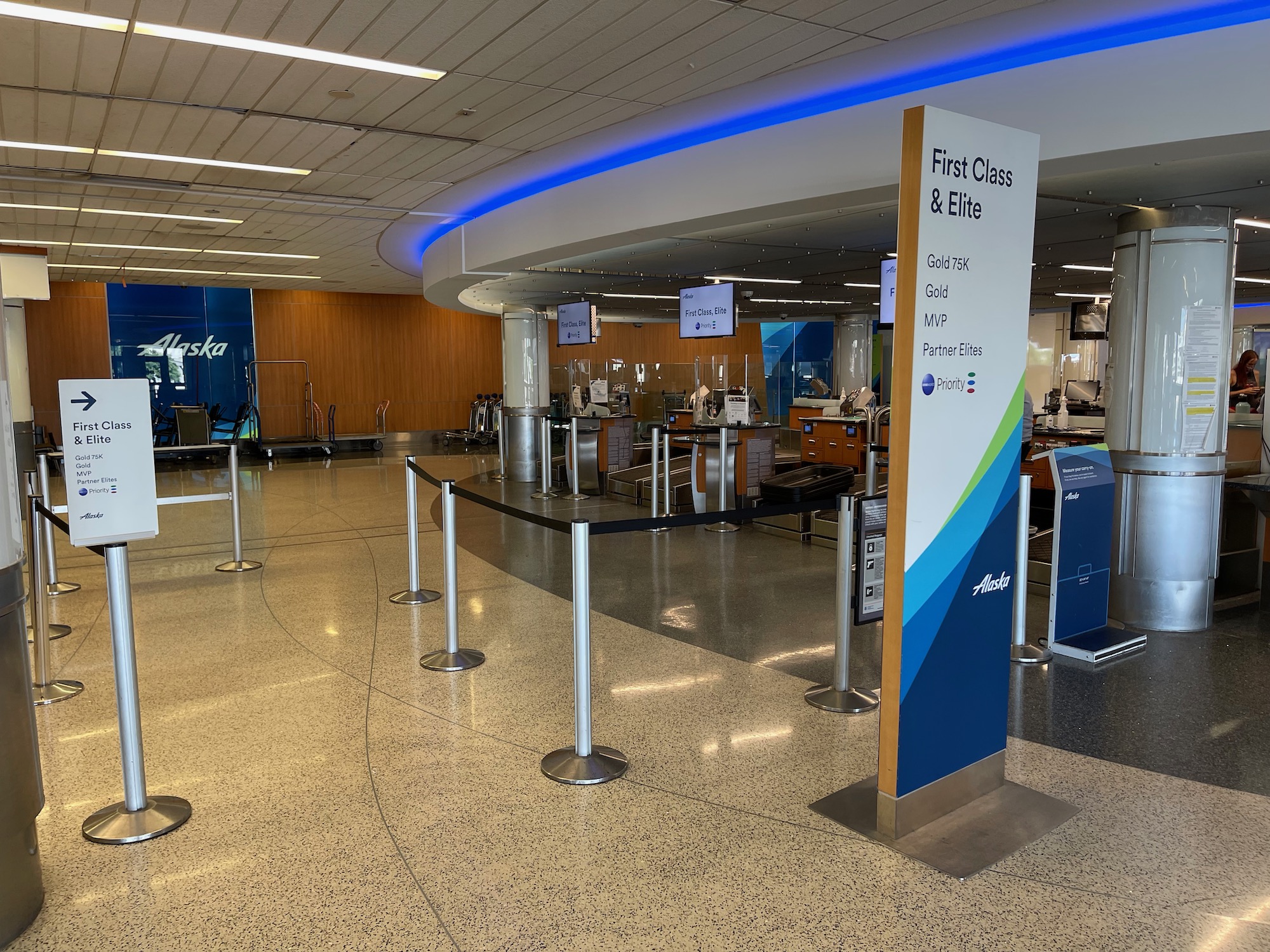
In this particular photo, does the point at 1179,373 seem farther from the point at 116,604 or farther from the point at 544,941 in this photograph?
the point at 116,604

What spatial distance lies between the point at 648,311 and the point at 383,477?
7.40 meters

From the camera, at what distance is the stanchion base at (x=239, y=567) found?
745 cm

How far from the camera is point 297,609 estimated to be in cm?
615

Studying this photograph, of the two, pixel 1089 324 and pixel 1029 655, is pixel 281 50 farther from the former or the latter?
pixel 1089 324

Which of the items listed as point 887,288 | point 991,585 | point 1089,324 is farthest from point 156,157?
point 1089,324

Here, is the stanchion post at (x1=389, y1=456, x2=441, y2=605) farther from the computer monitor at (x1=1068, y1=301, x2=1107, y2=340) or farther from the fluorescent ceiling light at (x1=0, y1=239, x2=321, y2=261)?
the fluorescent ceiling light at (x1=0, y1=239, x2=321, y2=261)

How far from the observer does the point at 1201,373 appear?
5586 mm

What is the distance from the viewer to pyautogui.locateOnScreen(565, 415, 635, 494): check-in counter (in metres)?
12.5

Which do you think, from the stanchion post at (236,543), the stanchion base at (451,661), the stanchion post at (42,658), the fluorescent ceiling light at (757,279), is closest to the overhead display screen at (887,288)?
the fluorescent ceiling light at (757,279)

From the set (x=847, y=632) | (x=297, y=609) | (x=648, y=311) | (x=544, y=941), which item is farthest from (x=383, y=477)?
(x=544, y=941)

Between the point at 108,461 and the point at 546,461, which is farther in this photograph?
the point at 546,461

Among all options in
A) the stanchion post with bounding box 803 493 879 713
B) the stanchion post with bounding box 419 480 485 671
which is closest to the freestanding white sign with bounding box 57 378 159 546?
the stanchion post with bounding box 419 480 485 671

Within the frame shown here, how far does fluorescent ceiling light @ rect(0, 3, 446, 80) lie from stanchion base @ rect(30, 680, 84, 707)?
3.46 m

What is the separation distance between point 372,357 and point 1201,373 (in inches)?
768
